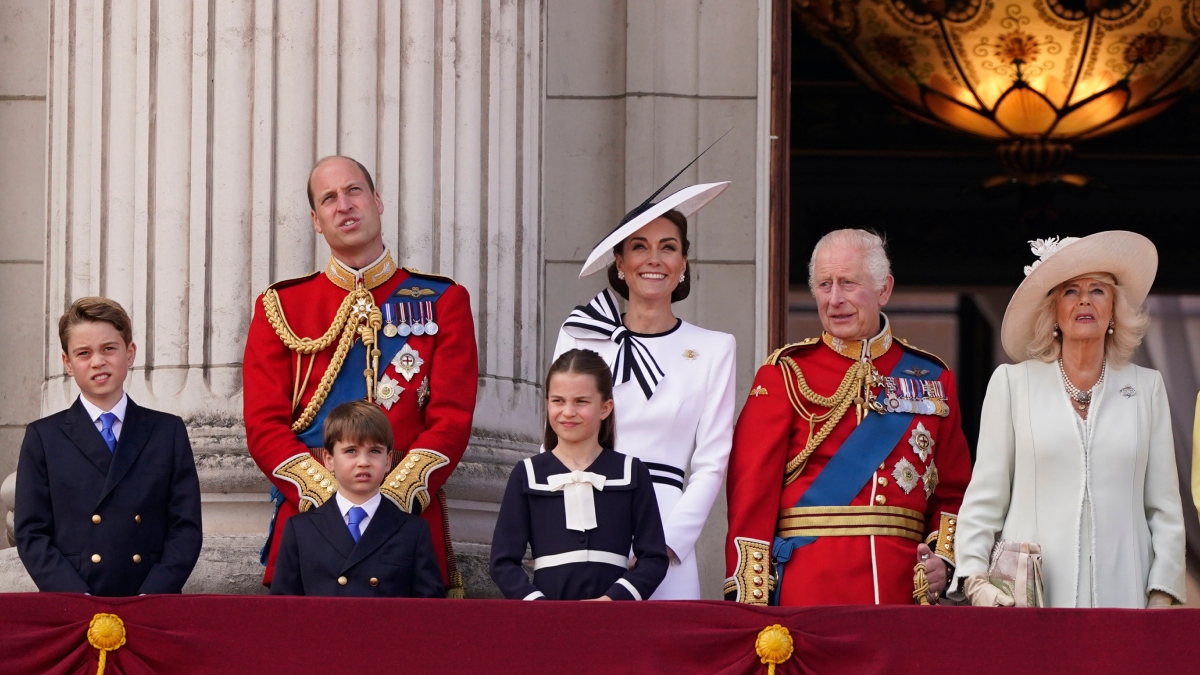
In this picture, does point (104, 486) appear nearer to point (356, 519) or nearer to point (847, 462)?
point (356, 519)

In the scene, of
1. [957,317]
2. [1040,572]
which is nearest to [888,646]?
[1040,572]

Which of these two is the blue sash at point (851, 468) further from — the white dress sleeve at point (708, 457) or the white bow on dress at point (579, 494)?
the white bow on dress at point (579, 494)

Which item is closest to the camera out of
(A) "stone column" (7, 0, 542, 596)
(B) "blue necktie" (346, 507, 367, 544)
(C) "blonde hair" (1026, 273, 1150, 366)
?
(B) "blue necktie" (346, 507, 367, 544)

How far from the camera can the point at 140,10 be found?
21.8 ft

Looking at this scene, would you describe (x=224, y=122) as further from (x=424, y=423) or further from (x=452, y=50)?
(x=424, y=423)

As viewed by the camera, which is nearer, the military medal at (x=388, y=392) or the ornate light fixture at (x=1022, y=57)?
the military medal at (x=388, y=392)

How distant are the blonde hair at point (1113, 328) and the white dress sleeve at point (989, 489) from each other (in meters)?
0.11

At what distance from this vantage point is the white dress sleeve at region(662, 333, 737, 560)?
5480 mm

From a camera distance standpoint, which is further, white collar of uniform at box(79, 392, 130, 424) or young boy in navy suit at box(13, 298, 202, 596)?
white collar of uniform at box(79, 392, 130, 424)

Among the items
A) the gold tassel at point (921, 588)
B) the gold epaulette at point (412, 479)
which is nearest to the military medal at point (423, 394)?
the gold epaulette at point (412, 479)

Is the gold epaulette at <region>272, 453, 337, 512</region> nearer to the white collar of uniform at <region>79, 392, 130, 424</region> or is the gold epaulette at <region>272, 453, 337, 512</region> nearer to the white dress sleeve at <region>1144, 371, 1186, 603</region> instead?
the white collar of uniform at <region>79, 392, 130, 424</region>

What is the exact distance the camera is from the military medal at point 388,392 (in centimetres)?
574

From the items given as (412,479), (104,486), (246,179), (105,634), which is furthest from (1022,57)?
(105,634)

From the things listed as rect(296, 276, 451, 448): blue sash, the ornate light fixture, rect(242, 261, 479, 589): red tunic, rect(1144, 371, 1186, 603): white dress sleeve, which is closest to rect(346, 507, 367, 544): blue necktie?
rect(242, 261, 479, 589): red tunic
